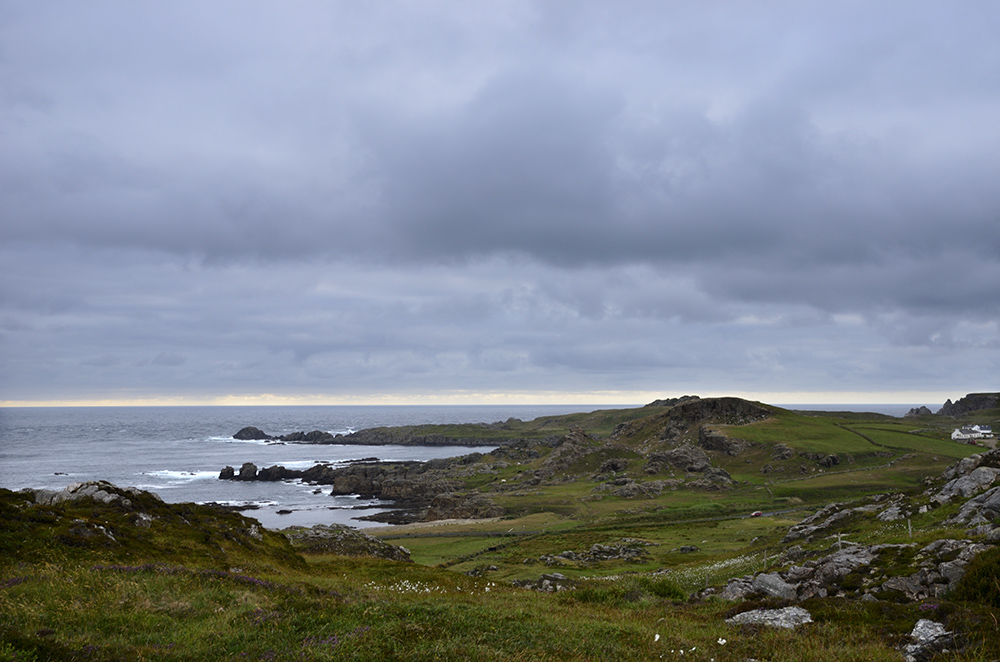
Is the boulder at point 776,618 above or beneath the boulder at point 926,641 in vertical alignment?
beneath

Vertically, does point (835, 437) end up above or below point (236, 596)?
below

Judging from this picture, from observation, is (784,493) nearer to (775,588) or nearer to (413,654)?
(775,588)

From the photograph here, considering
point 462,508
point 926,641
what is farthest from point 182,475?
point 926,641

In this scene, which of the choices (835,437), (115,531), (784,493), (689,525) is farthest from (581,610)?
(835,437)

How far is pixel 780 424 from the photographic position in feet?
611

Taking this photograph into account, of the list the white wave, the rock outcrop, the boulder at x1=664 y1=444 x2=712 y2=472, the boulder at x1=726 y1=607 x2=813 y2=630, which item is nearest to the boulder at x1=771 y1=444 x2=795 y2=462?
the boulder at x1=664 y1=444 x2=712 y2=472

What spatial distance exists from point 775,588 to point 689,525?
78.2 m

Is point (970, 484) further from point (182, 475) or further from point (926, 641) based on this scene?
point (182, 475)

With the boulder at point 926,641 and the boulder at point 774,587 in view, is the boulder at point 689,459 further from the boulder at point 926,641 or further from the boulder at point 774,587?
the boulder at point 926,641

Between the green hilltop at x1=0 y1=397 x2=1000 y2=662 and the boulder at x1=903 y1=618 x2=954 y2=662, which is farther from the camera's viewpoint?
the boulder at x1=903 y1=618 x2=954 y2=662

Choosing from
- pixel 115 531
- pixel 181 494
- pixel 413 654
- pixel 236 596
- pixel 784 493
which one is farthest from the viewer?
pixel 181 494

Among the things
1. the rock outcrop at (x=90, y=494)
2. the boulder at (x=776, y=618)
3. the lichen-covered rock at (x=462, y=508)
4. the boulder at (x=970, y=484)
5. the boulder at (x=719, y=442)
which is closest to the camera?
the boulder at (x=776, y=618)

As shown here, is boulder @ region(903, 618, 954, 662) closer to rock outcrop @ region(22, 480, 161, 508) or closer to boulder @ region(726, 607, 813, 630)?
boulder @ region(726, 607, 813, 630)

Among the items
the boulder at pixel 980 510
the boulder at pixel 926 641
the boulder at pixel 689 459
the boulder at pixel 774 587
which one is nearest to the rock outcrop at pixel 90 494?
the boulder at pixel 774 587
